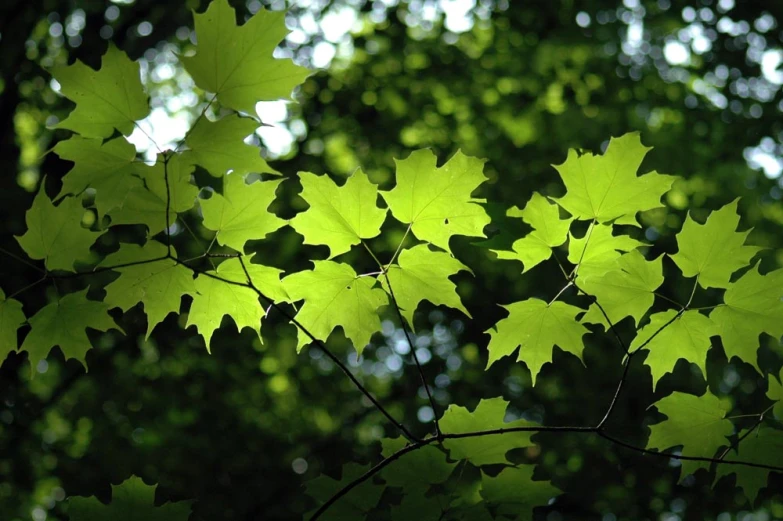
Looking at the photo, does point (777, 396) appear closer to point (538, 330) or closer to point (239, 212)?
point (538, 330)

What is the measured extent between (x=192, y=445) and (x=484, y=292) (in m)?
3.32

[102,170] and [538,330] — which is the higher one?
[102,170]

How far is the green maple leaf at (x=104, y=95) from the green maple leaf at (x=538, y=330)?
3.15 feet

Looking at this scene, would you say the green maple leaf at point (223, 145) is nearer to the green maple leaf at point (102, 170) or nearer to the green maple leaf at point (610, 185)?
the green maple leaf at point (102, 170)

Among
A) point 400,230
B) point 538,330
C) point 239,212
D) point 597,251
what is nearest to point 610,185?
point 597,251

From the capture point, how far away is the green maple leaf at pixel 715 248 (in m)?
1.48

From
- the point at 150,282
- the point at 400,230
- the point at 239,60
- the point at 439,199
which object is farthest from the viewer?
the point at 400,230

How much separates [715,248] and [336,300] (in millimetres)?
873

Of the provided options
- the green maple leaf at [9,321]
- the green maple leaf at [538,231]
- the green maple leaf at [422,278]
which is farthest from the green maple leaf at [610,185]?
the green maple leaf at [9,321]

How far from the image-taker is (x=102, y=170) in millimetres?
1442

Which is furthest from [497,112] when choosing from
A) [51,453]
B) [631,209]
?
[631,209]

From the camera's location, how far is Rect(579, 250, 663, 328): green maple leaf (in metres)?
1.52

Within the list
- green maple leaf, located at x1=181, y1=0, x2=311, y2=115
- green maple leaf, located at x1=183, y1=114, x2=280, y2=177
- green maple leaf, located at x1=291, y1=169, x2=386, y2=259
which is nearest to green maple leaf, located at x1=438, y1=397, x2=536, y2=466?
green maple leaf, located at x1=291, y1=169, x2=386, y2=259

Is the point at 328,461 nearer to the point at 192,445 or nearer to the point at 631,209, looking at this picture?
the point at 192,445
